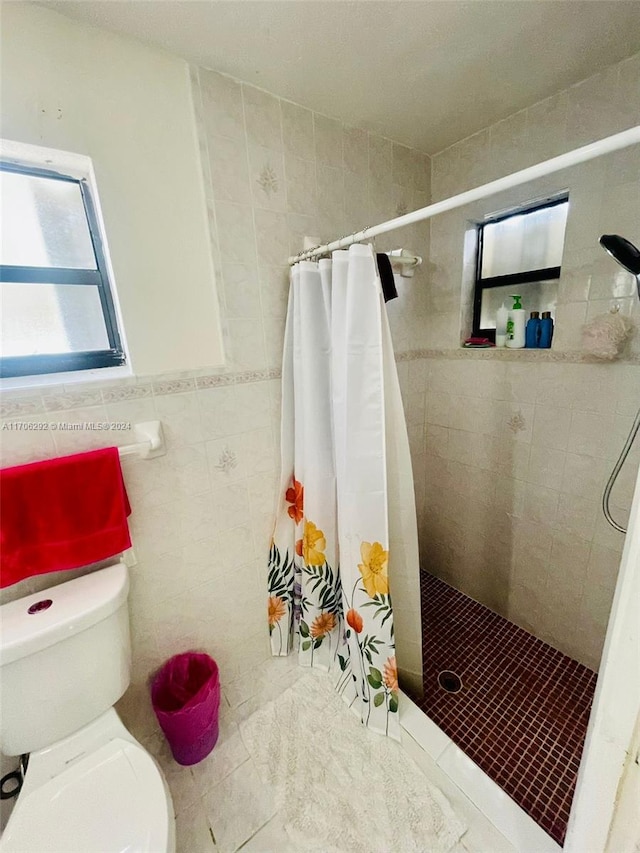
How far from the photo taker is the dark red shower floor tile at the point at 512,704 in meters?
1.14

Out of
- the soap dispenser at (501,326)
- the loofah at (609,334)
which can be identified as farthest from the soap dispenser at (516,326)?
the loofah at (609,334)

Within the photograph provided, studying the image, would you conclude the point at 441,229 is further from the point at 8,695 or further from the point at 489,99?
the point at 8,695

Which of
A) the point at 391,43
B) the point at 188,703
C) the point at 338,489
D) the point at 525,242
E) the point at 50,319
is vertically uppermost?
the point at 391,43

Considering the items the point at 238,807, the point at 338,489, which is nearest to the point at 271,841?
the point at 238,807

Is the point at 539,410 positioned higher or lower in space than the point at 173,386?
lower

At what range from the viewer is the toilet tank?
→ 33.8 inches

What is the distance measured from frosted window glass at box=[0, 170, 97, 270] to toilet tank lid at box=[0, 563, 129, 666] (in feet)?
3.14

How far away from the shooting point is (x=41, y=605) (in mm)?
933

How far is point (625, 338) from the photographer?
3.88 ft

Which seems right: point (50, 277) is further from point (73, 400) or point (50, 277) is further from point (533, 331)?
point (533, 331)

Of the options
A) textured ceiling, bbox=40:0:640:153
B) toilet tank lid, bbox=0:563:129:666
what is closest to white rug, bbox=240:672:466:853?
toilet tank lid, bbox=0:563:129:666

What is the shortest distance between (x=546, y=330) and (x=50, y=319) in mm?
1837

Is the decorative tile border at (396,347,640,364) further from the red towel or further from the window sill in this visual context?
the red towel

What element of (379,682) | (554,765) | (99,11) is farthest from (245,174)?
(554,765)
